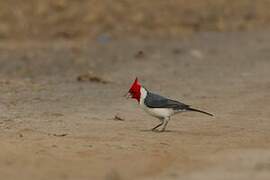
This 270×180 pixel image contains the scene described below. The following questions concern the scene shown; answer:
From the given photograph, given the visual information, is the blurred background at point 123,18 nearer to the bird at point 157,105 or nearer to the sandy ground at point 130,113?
the sandy ground at point 130,113

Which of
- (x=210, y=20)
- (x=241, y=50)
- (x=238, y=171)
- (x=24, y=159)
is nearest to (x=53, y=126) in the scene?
(x=24, y=159)

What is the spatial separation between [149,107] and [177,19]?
13950 millimetres

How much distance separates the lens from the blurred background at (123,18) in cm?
2291

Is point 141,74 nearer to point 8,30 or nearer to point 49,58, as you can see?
point 49,58

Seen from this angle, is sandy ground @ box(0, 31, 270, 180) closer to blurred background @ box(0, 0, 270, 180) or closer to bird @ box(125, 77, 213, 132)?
blurred background @ box(0, 0, 270, 180)

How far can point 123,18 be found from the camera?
24.0 m

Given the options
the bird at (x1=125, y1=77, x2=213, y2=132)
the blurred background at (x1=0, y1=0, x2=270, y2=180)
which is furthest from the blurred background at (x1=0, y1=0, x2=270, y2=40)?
the bird at (x1=125, y1=77, x2=213, y2=132)

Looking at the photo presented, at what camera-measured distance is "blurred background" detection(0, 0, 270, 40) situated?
2291 cm

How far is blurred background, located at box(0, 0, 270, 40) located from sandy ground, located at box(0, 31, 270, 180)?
5.44 feet

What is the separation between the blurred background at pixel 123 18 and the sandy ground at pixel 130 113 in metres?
1.66

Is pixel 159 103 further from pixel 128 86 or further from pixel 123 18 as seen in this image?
pixel 123 18

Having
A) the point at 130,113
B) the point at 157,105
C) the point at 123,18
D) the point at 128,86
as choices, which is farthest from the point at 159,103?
the point at 123,18

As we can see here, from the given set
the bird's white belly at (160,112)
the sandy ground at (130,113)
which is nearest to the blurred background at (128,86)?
the sandy ground at (130,113)

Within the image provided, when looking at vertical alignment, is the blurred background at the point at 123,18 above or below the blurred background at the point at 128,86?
above
